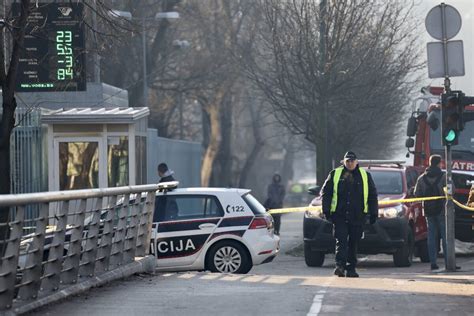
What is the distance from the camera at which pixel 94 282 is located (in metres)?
13.2

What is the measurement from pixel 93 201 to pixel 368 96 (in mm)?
21940

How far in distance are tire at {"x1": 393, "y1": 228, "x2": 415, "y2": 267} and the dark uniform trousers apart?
436cm

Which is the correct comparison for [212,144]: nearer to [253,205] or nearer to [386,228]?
[386,228]

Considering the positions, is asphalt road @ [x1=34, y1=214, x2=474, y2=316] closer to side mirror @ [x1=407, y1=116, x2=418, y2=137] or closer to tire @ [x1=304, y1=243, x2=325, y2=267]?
tire @ [x1=304, y1=243, x2=325, y2=267]

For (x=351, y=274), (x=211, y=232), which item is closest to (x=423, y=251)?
(x=211, y=232)

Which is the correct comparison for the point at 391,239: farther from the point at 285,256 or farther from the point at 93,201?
the point at 93,201

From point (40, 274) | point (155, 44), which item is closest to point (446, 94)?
point (40, 274)

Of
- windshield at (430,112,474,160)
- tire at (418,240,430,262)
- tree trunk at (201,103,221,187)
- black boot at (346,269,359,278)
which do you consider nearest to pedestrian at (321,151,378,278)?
black boot at (346,269,359,278)

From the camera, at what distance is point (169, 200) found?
777 inches

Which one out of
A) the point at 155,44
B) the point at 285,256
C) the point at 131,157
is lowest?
the point at 285,256

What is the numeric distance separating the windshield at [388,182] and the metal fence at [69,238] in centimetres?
696

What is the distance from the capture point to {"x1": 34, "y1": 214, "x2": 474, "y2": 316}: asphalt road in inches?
448

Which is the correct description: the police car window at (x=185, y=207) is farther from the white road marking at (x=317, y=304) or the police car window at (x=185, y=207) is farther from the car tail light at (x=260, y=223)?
the white road marking at (x=317, y=304)

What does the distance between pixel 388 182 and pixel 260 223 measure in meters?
4.05
